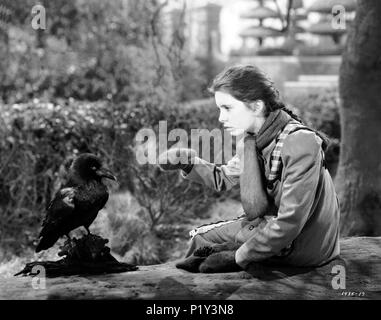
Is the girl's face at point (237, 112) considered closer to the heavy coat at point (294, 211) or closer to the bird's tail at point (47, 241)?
the heavy coat at point (294, 211)

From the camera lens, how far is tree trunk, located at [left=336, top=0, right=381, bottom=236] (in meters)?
5.79

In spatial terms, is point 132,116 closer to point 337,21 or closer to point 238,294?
point 337,21

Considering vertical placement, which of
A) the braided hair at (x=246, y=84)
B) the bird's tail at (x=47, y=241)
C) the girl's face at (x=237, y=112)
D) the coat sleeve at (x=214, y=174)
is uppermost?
the braided hair at (x=246, y=84)

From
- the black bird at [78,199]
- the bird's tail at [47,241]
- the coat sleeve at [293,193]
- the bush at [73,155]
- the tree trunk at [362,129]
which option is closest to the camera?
the coat sleeve at [293,193]

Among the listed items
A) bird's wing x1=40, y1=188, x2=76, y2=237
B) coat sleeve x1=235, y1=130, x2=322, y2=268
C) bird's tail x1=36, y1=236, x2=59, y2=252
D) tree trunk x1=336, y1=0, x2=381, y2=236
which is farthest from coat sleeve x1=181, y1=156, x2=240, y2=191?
tree trunk x1=336, y1=0, x2=381, y2=236

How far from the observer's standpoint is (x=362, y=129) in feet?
19.1

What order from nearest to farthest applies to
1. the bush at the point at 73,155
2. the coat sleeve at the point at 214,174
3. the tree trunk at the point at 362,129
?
the coat sleeve at the point at 214,174 < the tree trunk at the point at 362,129 < the bush at the point at 73,155

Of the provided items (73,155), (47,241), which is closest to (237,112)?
(47,241)

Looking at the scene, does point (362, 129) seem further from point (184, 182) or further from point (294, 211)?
point (294, 211)

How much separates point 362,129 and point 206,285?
3.21m

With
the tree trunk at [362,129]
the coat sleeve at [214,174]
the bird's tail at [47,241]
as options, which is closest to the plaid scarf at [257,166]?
the coat sleeve at [214,174]

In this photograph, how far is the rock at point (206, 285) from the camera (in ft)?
9.70
